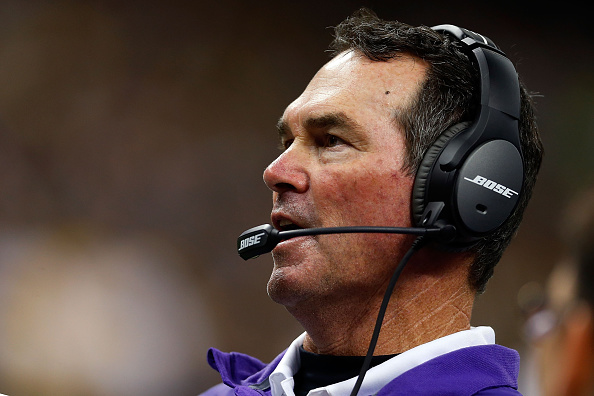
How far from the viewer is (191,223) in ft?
7.00

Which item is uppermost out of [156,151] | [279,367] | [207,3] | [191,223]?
[207,3]

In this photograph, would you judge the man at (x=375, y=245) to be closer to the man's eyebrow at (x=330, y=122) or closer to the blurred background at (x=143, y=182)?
the man's eyebrow at (x=330, y=122)

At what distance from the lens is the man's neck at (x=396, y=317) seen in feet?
2.85

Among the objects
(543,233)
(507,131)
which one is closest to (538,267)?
(543,233)

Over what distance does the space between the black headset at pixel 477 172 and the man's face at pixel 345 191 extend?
0.04m

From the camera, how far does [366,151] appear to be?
34.4 inches

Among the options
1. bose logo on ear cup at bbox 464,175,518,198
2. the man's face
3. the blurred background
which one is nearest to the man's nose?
the man's face

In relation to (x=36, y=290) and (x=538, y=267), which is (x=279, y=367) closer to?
(x=36, y=290)

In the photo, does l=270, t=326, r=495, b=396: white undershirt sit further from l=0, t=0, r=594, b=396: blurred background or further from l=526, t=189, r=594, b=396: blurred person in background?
l=526, t=189, r=594, b=396: blurred person in background

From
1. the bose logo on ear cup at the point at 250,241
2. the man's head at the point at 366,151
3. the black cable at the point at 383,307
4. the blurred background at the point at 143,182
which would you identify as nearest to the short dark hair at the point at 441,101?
the man's head at the point at 366,151

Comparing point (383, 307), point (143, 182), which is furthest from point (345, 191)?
point (143, 182)

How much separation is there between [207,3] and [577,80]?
1.53 meters

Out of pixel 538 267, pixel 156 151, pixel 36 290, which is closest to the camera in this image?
pixel 36 290

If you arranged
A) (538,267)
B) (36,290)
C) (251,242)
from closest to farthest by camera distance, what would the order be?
(251,242) → (36,290) → (538,267)
